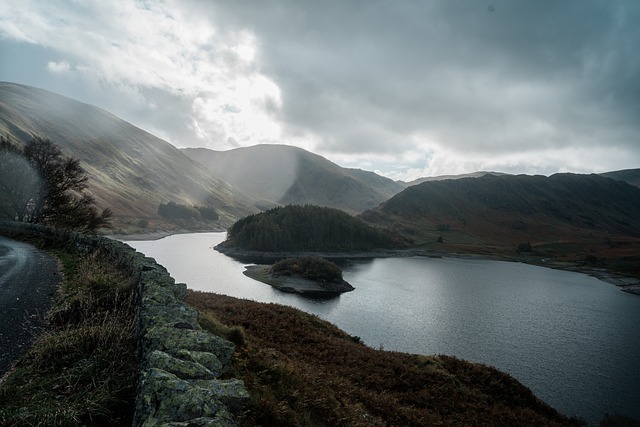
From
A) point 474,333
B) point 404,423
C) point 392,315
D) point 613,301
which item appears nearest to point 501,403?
point 404,423

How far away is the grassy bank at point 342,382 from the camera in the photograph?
433 inches

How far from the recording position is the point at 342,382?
15977 millimetres

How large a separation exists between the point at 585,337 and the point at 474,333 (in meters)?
21.3

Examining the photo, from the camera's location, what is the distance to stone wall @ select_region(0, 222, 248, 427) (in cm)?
558

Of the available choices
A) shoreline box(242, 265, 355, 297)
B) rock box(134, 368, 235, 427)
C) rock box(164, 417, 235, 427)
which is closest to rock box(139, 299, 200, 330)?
rock box(134, 368, 235, 427)

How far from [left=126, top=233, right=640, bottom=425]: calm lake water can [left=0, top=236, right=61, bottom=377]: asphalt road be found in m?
42.3

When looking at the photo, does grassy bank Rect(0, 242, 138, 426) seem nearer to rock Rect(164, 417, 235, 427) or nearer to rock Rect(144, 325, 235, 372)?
rock Rect(144, 325, 235, 372)

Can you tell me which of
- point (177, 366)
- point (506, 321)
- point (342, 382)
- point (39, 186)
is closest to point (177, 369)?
point (177, 366)

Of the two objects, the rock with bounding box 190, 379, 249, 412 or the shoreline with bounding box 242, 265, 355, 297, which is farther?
the shoreline with bounding box 242, 265, 355, 297

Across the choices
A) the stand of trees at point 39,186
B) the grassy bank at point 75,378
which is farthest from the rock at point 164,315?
the stand of trees at point 39,186

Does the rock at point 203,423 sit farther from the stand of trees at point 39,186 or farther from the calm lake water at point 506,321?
the stand of trees at point 39,186

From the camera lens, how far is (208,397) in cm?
598

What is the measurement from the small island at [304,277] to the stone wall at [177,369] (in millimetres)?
85289

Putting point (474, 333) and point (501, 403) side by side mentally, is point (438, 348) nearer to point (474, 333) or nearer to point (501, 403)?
point (474, 333)
